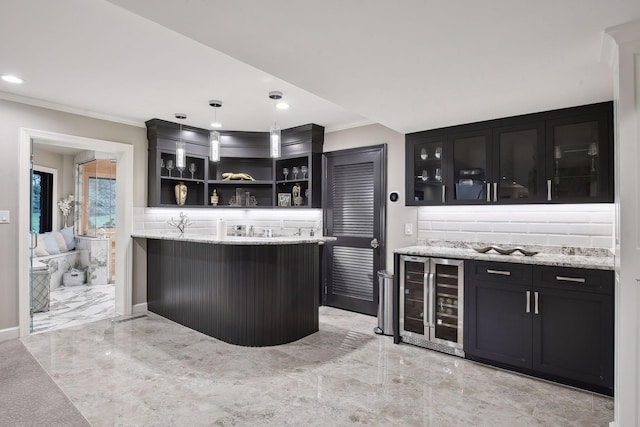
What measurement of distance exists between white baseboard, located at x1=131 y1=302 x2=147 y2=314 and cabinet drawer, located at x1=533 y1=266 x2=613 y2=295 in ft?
15.1

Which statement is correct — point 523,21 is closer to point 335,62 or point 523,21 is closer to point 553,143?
point 335,62

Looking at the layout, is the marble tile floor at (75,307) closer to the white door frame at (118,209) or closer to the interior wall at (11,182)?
the white door frame at (118,209)

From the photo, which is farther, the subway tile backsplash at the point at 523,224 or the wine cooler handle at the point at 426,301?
the wine cooler handle at the point at 426,301

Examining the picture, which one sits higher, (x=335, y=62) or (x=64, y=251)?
(x=335, y=62)

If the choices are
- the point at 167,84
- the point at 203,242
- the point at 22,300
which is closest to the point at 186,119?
the point at 167,84

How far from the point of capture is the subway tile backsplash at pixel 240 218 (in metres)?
5.01

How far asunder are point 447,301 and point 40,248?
6.51 metres

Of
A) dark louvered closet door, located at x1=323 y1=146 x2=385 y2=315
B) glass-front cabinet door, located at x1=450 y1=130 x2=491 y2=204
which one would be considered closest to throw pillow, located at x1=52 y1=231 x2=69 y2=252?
dark louvered closet door, located at x1=323 y1=146 x2=385 y2=315

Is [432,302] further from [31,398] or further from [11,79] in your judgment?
[11,79]

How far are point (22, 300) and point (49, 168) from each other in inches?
164

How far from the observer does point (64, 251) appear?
679 cm

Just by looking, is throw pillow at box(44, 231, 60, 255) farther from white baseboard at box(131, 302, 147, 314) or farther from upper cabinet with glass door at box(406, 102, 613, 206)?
upper cabinet with glass door at box(406, 102, 613, 206)

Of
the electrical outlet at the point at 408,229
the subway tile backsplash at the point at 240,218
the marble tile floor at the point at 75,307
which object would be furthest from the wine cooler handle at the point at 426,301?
the marble tile floor at the point at 75,307

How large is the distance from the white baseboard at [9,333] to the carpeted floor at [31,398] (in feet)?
1.95
